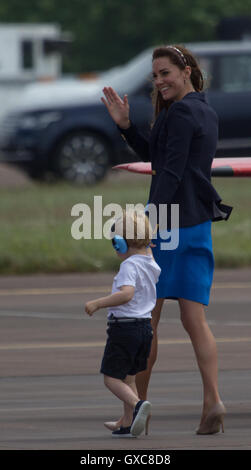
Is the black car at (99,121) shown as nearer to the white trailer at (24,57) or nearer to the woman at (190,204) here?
the white trailer at (24,57)

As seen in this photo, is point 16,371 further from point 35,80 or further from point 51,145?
point 35,80

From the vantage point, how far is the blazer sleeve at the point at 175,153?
6.29m

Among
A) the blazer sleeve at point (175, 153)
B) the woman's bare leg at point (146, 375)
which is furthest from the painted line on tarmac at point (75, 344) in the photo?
the blazer sleeve at point (175, 153)

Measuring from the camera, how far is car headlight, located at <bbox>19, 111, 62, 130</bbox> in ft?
70.2

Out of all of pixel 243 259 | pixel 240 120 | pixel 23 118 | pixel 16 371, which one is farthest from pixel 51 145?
pixel 16 371

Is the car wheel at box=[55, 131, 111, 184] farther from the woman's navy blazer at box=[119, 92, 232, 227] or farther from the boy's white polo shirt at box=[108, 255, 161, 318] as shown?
the boy's white polo shirt at box=[108, 255, 161, 318]

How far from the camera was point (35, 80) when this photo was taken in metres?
30.4

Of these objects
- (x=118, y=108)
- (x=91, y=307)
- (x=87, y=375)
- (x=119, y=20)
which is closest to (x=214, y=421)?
(x=91, y=307)

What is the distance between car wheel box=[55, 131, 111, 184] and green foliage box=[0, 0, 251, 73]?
2768 cm

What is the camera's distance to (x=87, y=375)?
8.27 m

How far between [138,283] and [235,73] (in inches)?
605

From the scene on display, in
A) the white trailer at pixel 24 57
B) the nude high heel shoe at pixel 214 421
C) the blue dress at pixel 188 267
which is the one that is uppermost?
the white trailer at pixel 24 57

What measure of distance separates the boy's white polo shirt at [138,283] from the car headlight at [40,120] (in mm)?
15192

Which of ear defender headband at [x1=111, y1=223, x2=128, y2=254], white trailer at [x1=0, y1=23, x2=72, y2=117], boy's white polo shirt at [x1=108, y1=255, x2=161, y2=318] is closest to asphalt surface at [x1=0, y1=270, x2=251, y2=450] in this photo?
boy's white polo shirt at [x1=108, y1=255, x2=161, y2=318]
